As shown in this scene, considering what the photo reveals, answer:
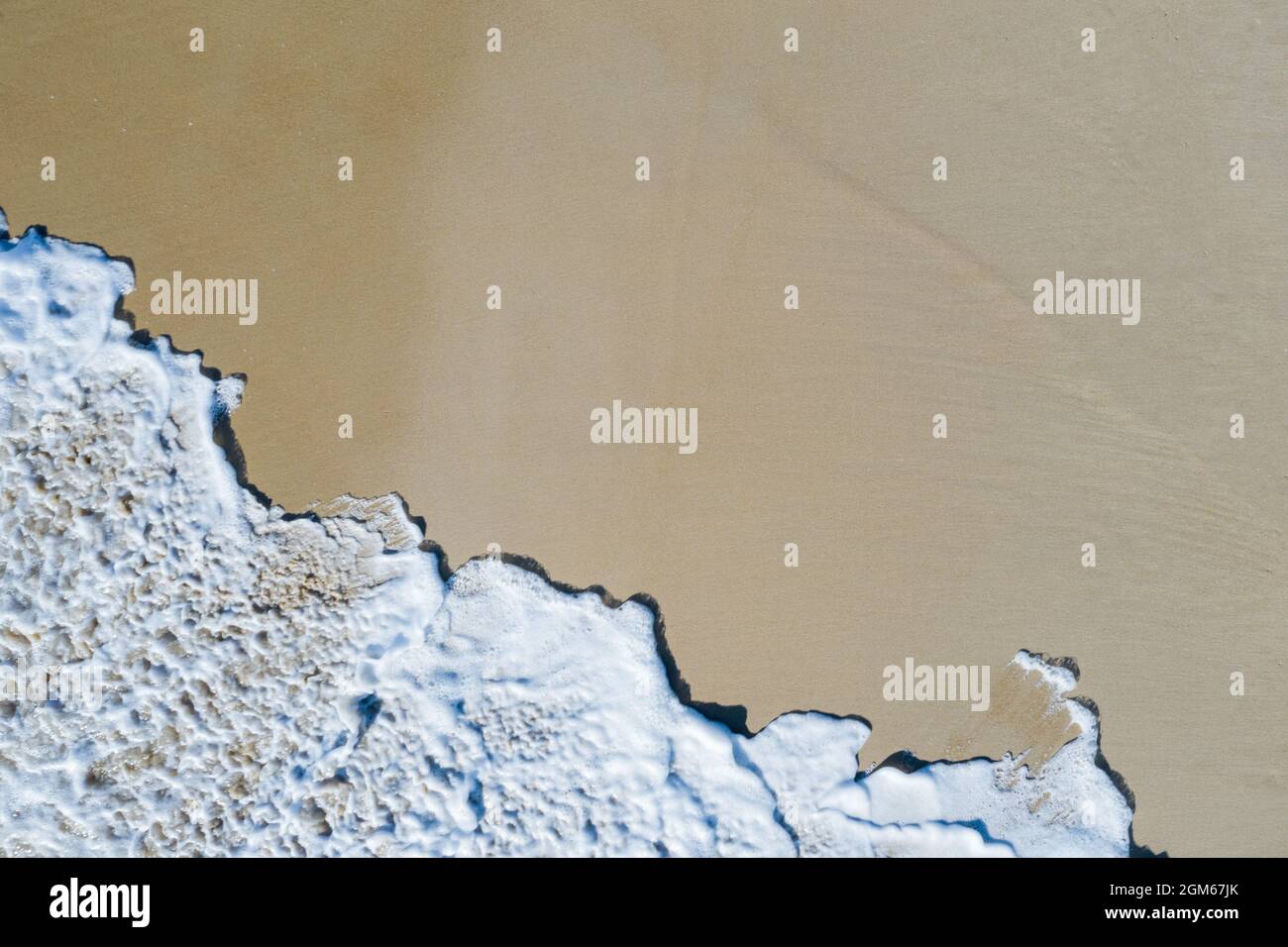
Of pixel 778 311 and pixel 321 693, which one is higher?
pixel 778 311

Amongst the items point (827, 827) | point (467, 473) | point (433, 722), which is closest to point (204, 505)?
point (467, 473)

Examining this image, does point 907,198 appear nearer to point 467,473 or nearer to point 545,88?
point 545,88

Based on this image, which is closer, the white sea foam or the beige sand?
the white sea foam

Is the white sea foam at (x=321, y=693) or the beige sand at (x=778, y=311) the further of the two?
the beige sand at (x=778, y=311)
